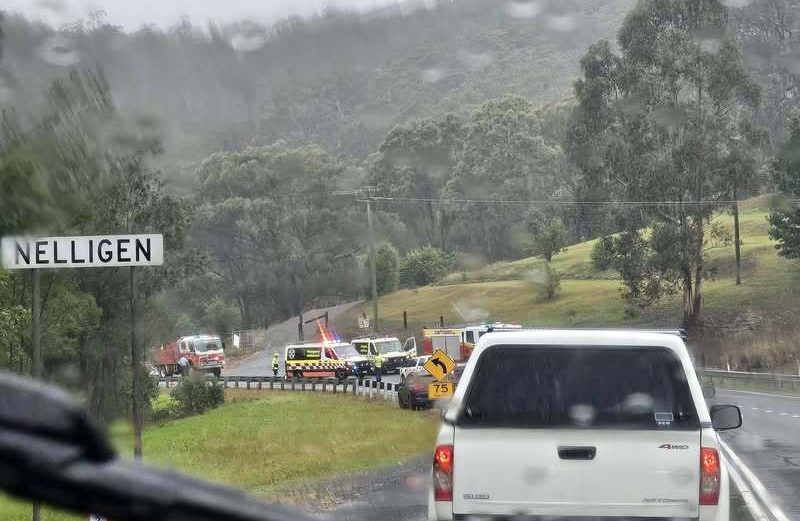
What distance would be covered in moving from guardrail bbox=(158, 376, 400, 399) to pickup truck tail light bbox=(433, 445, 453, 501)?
31.8 m

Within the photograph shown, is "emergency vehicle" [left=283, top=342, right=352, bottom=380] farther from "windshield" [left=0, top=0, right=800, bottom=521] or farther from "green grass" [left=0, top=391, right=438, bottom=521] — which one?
"green grass" [left=0, top=391, right=438, bottom=521]

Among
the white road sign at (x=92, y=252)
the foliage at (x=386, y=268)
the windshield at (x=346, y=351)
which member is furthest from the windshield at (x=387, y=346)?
the white road sign at (x=92, y=252)

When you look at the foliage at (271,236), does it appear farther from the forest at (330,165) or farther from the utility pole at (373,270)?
the utility pole at (373,270)

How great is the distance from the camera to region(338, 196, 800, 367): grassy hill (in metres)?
62.4

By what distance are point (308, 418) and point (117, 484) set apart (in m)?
32.9

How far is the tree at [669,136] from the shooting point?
6109 cm

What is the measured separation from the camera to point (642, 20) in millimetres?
64562

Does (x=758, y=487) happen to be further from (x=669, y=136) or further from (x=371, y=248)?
(x=371, y=248)

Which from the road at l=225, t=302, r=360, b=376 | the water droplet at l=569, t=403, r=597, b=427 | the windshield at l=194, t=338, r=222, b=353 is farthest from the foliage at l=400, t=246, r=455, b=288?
the water droplet at l=569, t=403, r=597, b=427

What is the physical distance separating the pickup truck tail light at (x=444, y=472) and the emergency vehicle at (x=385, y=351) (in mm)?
54944

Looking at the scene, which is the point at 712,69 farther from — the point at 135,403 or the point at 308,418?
the point at 135,403

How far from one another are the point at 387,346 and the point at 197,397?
20.4 m

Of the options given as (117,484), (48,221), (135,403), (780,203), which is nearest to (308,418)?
(135,403)

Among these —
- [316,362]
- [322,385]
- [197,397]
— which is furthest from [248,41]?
[316,362]
